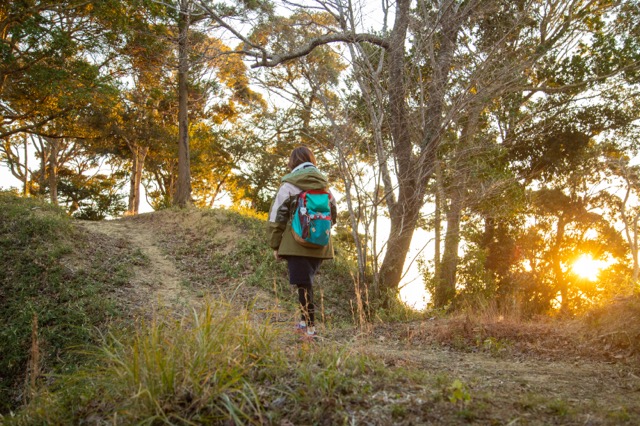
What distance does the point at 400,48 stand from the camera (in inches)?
334

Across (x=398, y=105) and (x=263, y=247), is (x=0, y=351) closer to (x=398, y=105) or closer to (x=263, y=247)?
(x=263, y=247)

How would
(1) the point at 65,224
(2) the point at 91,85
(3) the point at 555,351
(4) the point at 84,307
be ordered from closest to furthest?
(3) the point at 555,351 < (4) the point at 84,307 < (1) the point at 65,224 < (2) the point at 91,85

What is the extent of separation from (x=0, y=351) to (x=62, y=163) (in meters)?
22.0

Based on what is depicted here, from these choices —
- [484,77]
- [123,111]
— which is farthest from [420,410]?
[123,111]

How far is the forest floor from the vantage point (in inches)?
110

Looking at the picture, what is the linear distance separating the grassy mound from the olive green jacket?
2.23m

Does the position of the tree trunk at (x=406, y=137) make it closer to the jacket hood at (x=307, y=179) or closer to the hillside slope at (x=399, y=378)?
the hillside slope at (x=399, y=378)

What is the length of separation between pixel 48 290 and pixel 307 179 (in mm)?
4841

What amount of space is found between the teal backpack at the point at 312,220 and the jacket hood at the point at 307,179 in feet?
0.20

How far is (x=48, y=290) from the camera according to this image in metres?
7.23

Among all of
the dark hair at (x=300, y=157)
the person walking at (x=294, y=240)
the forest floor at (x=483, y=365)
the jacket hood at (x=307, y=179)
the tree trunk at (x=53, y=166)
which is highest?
the tree trunk at (x=53, y=166)

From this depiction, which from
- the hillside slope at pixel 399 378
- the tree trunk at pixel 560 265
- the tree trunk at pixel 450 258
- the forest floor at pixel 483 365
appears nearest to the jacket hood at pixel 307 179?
the hillside slope at pixel 399 378

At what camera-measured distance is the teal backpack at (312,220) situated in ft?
16.1

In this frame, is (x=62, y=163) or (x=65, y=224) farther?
(x=62, y=163)
